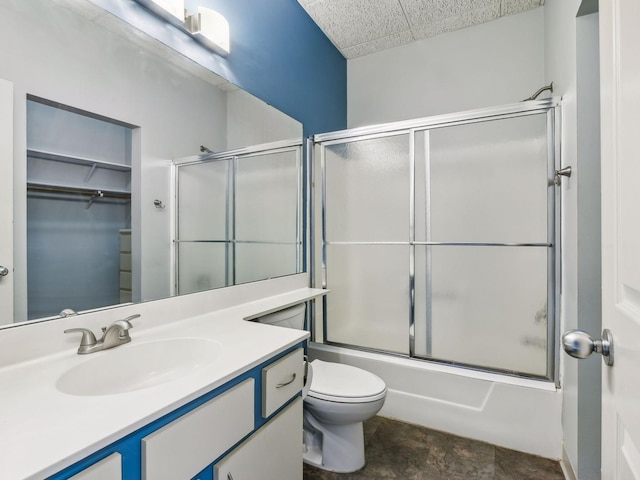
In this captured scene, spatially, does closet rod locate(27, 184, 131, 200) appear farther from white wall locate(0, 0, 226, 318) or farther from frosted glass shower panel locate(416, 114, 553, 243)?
frosted glass shower panel locate(416, 114, 553, 243)

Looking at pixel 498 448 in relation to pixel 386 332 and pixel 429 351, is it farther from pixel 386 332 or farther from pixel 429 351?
pixel 386 332

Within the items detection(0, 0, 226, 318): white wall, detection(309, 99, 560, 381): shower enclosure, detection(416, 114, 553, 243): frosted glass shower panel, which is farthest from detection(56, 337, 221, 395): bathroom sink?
detection(416, 114, 553, 243): frosted glass shower panel

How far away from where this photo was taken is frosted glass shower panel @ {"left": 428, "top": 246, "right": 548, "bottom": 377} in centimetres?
186

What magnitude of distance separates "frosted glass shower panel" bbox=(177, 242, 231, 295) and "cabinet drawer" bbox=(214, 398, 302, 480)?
0.67 meters

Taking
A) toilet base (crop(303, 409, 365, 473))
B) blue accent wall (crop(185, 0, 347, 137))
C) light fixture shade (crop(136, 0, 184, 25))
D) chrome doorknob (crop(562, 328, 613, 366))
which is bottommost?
toilet base (crop(303, 409, 365, 473))

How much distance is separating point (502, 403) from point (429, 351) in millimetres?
494

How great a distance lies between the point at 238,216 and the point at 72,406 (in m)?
1.18

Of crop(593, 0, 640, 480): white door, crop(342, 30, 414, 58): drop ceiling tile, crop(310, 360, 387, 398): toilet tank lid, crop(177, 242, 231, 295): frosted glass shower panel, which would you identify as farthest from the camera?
crop(342, 30, 414, 58): drop ceiling tile

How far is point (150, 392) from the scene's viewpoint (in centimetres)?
73

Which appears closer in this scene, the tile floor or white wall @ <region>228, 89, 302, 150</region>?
the tile floor

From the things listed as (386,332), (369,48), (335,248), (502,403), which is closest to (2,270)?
(335,248)

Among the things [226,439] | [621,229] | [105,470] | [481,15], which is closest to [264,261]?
[226,439]

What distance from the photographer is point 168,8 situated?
4.33ft

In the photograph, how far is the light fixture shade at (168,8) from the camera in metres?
1.27
